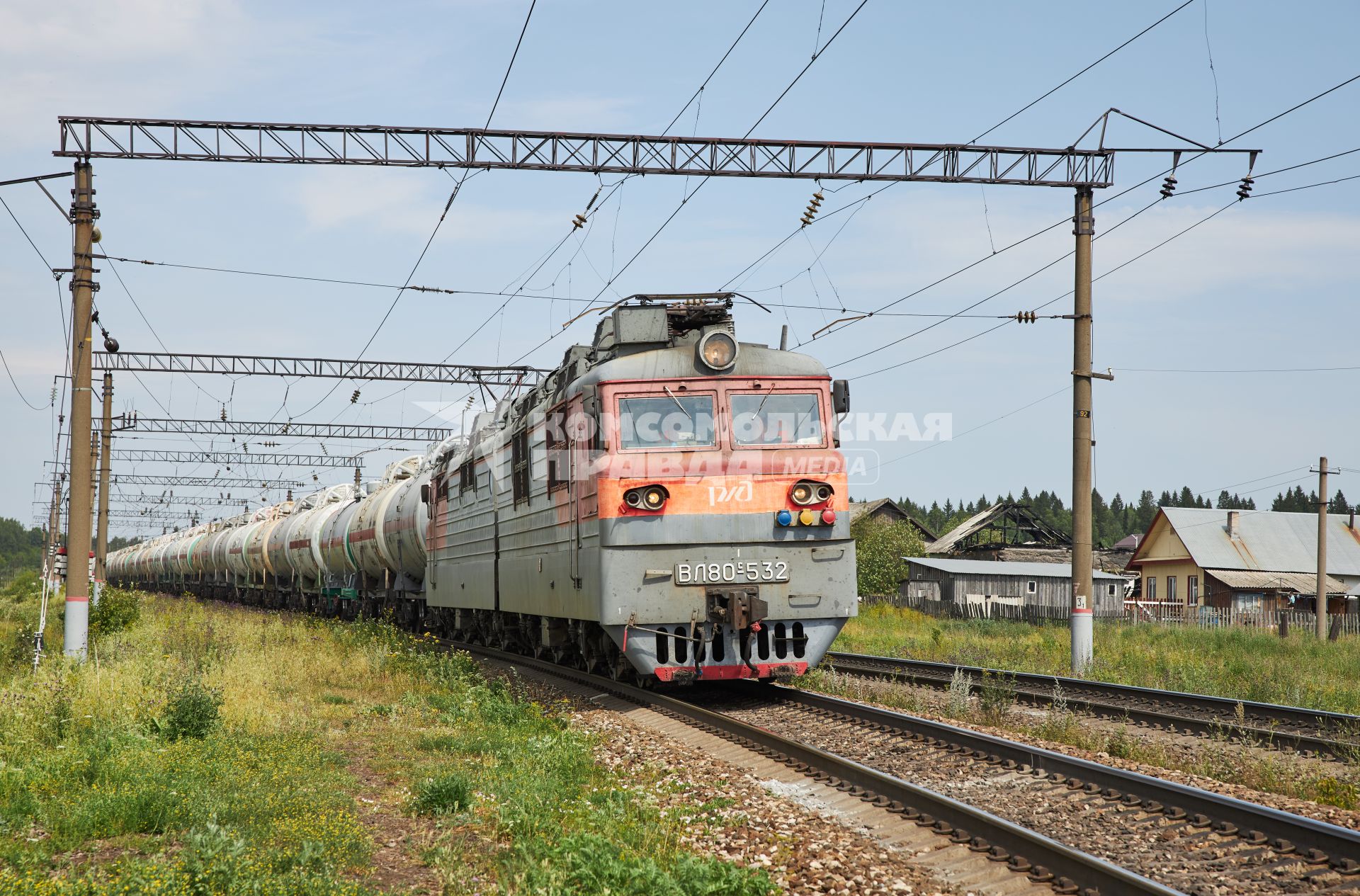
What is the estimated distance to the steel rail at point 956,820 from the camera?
18.5 feet

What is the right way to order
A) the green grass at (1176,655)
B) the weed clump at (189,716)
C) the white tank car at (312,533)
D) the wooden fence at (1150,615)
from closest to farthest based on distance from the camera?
the weed clump at (189,716)
the green grass at (1176,655)
the wooden fence at (1150,615)
the white tank car at (312,533)

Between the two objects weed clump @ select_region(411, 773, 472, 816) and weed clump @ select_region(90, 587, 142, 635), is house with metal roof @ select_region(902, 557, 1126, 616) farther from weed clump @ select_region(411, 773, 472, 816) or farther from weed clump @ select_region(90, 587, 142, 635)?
weed clump @ select_region(411, 773, 472, 816)

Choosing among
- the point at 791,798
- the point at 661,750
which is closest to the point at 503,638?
the point at 661,750

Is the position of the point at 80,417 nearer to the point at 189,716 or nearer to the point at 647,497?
the point at 189,716

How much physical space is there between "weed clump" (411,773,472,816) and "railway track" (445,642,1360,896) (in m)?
2.61

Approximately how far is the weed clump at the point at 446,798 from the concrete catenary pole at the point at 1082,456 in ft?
37.9

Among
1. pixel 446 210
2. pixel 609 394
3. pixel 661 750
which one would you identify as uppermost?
pixel 446 210

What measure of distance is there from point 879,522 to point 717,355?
5367 centimetres

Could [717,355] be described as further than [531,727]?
Yes

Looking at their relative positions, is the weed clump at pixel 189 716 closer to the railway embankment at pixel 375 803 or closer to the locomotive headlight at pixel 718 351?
the railway embankment at pixel 375 803

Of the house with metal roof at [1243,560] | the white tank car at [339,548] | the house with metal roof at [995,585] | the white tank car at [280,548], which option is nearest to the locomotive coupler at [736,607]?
the white tank car at [339,548]

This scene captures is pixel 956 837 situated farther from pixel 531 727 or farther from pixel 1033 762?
pixel 531 727

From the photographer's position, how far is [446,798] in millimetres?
7652

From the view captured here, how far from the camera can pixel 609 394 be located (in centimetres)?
1204
